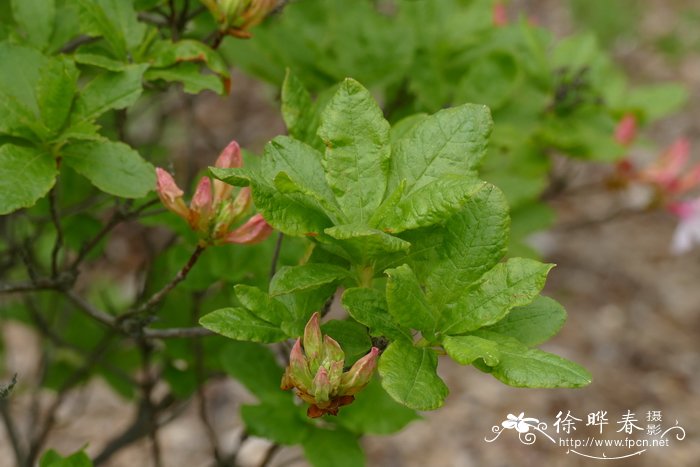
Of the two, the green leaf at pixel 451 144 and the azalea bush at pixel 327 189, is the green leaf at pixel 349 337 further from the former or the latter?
the green leaf at pixel 451 144

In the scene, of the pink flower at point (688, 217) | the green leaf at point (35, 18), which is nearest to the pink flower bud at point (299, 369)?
the green leaf at point (35, 18)

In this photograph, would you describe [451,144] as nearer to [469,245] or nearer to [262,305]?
[469,245]

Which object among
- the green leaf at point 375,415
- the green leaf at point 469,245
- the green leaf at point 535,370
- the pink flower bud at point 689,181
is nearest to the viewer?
the green leaf at point 535,370

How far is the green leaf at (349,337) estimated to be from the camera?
Answer: 98 centimetres

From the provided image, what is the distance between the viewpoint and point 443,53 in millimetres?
1737

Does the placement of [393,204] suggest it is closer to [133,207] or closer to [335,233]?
[335,233]

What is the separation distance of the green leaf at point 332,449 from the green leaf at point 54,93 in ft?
2.23

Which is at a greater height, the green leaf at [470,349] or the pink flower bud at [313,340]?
the green leaf at [470,349]

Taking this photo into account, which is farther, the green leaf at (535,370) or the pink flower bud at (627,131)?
the pink flower bud at (627,131)

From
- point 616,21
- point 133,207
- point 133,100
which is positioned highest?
point 133,100

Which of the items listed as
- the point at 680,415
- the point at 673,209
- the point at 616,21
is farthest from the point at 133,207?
the point at 616,21

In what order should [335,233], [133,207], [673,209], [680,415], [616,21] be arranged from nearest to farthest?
[335,233], [133,207], [673,209], [680,415], [616,21]

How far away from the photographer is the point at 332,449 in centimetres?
143

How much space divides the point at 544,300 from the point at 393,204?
219 mm
